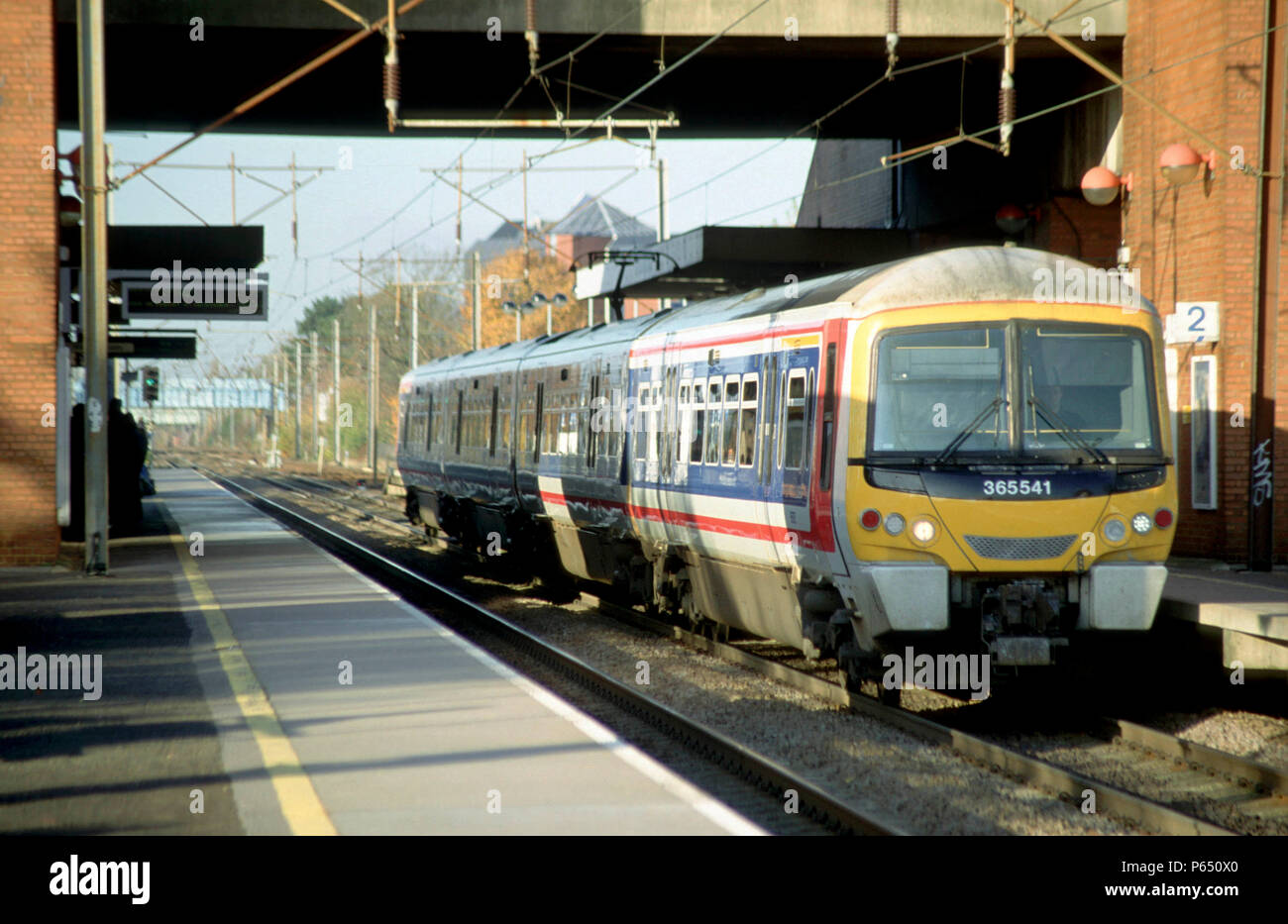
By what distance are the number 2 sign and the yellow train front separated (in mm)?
6415

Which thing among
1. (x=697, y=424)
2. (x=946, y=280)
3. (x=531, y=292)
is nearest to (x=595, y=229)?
(x=531, y=292)

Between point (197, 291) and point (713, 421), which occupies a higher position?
point (197, 291)

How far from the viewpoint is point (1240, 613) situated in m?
10.9

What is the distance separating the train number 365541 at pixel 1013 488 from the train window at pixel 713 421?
351cm

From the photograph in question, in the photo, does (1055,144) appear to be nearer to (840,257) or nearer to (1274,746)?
(840,257)

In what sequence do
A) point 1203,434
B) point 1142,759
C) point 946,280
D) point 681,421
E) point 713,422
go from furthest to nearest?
point 1203,434, point 681,421, point 713,422, point 946,280, point 1142,759

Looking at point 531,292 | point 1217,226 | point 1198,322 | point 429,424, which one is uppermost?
point 531,292

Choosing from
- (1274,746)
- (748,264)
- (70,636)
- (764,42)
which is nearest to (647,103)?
(748,264)

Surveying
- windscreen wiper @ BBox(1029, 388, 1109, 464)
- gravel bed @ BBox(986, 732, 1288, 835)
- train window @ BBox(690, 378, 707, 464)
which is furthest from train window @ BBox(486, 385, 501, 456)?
gravel bed @ BBox(986, 732, 1288, 835)

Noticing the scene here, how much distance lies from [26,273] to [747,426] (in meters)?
10.8

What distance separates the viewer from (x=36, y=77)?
1861 centimetres

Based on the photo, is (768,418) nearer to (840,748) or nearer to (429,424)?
(840,748)

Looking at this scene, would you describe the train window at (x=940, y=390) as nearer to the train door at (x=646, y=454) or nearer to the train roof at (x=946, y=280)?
the train roof at (x=946, y=280)

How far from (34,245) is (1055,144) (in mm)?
14230
